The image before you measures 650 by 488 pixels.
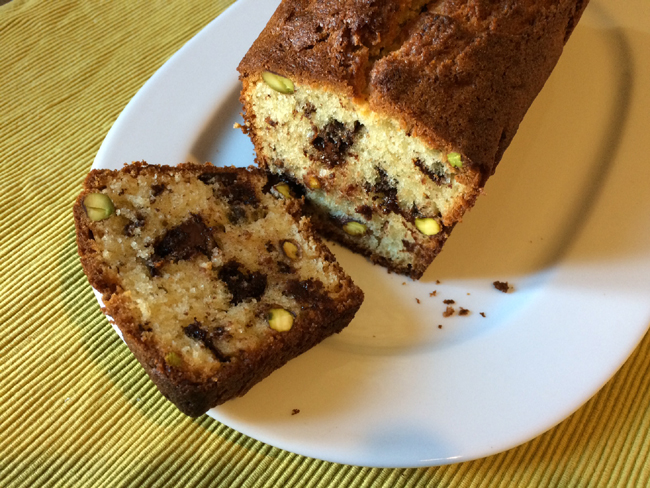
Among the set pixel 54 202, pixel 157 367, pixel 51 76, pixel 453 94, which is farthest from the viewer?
pixel 51 76

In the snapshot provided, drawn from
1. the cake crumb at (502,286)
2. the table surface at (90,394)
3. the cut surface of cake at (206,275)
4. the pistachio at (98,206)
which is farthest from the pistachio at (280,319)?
the cake crumb at (502,286)

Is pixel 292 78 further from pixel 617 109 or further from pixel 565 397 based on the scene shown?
pixel 617 109

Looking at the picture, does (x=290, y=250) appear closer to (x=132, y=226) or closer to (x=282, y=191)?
(x=282, y=191)

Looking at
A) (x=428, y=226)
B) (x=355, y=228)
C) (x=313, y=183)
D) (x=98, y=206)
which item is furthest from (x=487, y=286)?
(x=98, y=206)

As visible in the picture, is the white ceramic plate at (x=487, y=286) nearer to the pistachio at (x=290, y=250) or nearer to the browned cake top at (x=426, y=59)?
the pistachio at (x=290, y=250)

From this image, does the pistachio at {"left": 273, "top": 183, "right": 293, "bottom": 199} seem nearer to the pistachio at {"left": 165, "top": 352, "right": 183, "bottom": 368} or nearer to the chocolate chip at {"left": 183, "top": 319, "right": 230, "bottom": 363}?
the chocolate chip at {"left": 183, "top": 319, "right": 230, "bottom": 363}

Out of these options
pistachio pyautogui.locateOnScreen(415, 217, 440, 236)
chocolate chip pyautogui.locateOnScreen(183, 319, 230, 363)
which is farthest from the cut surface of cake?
pistachio pyautogui.locateOnScreen(415, 217, 440, 236)

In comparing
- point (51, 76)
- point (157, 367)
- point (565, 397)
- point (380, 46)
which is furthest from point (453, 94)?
point (51, 76)

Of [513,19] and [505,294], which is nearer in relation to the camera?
[513,19]
